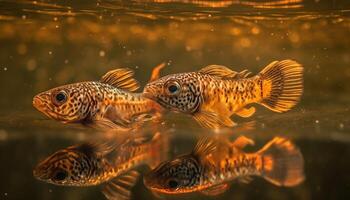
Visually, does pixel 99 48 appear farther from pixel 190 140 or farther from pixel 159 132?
pixel 190 140

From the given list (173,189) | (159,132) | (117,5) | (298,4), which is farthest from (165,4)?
(173,189)

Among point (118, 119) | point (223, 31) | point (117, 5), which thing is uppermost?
point (117, 5)

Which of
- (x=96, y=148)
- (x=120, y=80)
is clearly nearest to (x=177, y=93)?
(x=120, y=80)

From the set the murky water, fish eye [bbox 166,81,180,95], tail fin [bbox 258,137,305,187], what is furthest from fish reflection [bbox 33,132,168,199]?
the murky water

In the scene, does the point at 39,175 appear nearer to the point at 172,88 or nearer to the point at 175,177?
the point at 175,177

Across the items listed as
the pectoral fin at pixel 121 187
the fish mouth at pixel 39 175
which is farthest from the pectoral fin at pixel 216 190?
the fish mouth at pixel 39 175
